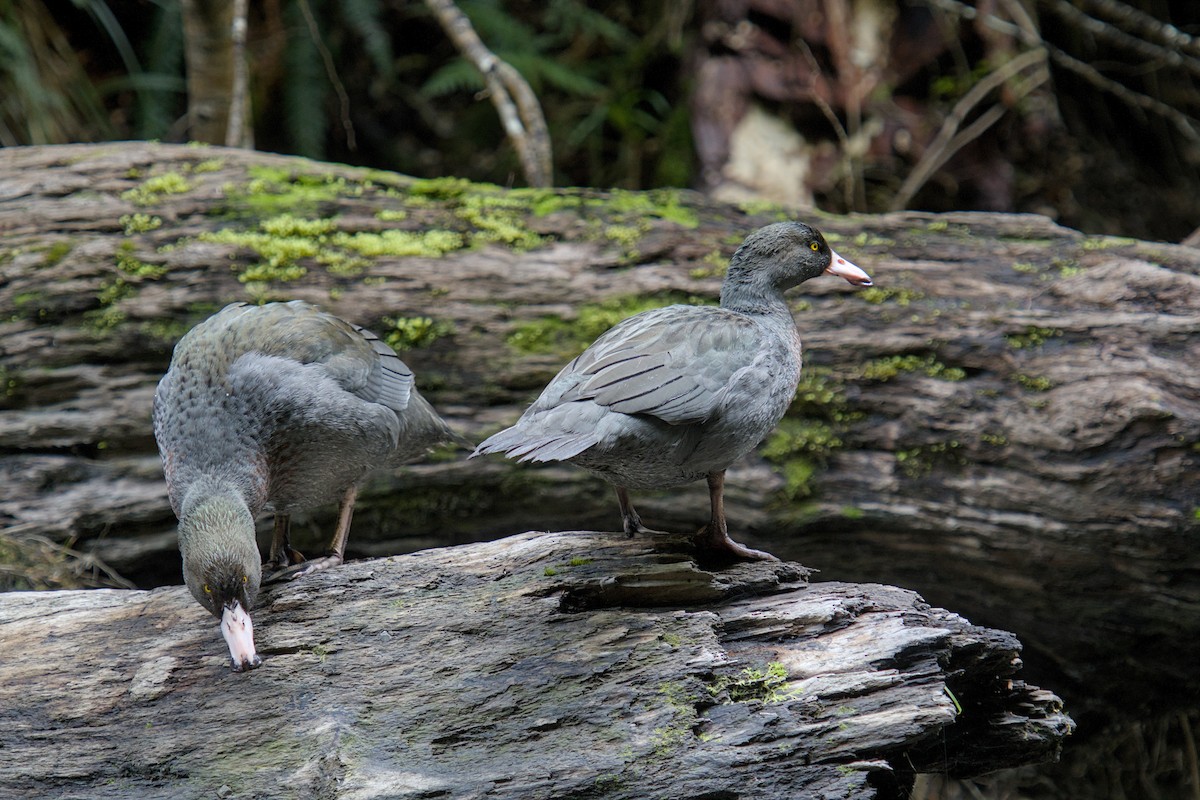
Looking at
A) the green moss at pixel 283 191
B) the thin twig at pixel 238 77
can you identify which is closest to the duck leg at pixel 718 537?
the green moss at pixel 283 191

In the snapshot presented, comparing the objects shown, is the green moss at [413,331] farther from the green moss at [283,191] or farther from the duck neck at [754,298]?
the duck neck at [754,298]

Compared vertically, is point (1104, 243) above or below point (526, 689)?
above

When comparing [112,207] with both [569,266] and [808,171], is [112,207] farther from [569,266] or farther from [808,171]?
[808,171]

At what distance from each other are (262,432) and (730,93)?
4750 millimetres

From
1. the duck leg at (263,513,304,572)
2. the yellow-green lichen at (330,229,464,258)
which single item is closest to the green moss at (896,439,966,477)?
the yellow-green lichen at (330,229,464,258)

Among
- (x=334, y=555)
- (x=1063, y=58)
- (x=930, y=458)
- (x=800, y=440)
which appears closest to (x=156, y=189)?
(x=334, y=555)

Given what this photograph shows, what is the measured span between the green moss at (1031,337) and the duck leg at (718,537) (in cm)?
196

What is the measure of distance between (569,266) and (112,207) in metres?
2.39

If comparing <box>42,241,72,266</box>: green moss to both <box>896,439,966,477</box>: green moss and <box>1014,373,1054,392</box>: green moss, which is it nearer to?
<box>896,439,966,477</box>: green moss

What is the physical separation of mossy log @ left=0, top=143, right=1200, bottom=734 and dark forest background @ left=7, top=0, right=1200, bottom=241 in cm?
201

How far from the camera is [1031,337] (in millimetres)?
4977

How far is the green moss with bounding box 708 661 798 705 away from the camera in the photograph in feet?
10.7

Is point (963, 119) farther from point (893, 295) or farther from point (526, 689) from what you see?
point (526, 689)

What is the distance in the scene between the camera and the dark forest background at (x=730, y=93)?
290 inches
